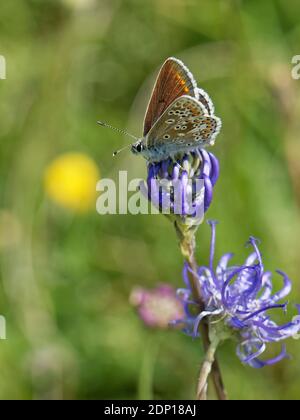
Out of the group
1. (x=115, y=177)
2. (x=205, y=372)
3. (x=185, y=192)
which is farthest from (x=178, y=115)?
(x=115, y=177)

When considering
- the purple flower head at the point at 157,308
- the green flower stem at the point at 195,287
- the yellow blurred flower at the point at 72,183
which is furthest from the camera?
the yellow blurred flower at the point at 72,183

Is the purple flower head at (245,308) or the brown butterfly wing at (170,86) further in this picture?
the brown butterfly wing at (170,86)

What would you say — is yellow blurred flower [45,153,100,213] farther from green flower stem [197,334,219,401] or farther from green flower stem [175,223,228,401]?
A: green flower stem [197,334,219,401]

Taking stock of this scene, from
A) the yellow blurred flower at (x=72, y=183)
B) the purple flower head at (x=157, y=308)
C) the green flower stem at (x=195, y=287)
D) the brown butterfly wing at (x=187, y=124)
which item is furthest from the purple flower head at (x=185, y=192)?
the yellow blurred flower at (x=72, y=183)

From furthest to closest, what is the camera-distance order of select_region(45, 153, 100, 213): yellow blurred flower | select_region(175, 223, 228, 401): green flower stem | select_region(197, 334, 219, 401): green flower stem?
select_region(45, 153, 100, 213): yellow blurred flower
select_region(175, 223, 228, 401): green flower stem
select_region(197, 334, 219, 401): green flower stem

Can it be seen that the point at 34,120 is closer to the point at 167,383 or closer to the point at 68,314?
the point at 68,314

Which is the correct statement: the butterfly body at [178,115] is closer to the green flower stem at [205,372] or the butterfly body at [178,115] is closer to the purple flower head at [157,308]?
the green flower stem at [205,372]

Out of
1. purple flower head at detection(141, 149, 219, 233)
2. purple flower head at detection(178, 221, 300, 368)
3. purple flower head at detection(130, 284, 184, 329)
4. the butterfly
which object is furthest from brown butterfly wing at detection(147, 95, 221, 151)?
purple flower head at detection(130, 284, 184, 329)

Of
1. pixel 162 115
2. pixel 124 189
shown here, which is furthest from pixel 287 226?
pixel 162 115
